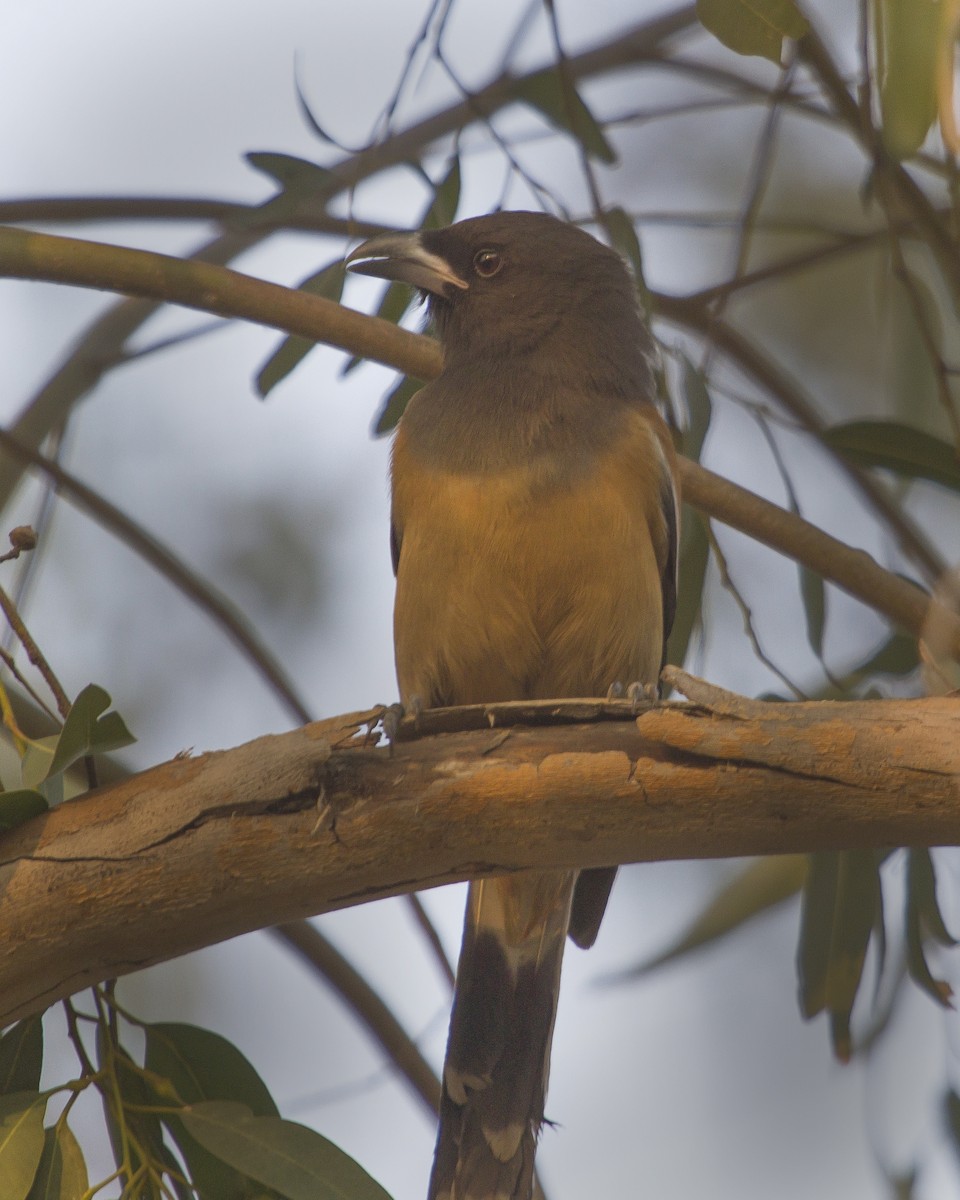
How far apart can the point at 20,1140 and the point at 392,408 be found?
7.91 ft

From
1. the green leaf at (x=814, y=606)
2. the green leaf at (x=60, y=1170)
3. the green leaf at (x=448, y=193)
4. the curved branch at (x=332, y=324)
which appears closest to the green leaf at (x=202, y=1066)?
the green leaf at (x=60, y=1170)

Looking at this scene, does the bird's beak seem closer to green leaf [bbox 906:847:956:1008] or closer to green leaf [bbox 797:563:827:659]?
green leaf [bbox 797:563:827:659]

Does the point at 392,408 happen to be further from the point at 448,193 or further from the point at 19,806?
the point at 19,806

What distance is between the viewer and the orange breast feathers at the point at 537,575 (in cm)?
362

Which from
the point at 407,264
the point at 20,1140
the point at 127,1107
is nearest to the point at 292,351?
the point at 407,264

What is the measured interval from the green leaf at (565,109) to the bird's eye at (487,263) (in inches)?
16.4

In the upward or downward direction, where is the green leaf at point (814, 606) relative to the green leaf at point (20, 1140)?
upward

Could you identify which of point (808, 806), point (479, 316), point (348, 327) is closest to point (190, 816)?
point (808, 806)

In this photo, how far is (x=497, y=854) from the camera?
8.93 feet

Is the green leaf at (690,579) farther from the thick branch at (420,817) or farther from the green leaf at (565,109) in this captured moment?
the thick branch at (420,817)

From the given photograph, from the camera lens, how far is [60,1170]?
2.72 m

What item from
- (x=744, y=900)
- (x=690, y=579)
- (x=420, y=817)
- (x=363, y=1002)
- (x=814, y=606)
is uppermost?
(x=690, y=579)

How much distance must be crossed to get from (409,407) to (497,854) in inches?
70.9

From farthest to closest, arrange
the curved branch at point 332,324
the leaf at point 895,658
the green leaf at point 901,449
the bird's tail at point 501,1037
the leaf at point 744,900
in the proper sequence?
the leaf at point 744,900
the leaf at point 895,658
the green leaf at point 901,449
the bird's tail at point 501,1037
the curved branch at point 332,324
